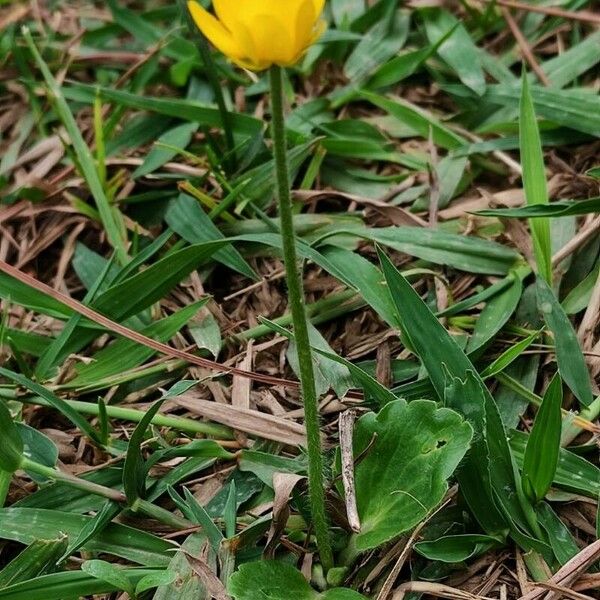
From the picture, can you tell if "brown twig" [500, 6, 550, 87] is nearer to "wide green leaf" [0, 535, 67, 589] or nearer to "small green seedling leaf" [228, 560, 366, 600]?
"small green seedling leaf" [228, 560, 366, 600]

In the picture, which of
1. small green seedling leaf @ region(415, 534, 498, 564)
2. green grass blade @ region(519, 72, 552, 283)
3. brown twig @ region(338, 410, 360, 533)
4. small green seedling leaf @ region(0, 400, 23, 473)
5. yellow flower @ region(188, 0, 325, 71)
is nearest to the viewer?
yellow flower @ region(188, 0, 325, 71)

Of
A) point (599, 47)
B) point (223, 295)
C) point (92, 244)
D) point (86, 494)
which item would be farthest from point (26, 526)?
point (599, 47)

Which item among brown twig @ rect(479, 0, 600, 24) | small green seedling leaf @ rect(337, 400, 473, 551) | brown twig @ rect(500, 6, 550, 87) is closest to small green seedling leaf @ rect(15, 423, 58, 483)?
small green seedling leaf @ rect(337, 400, 473, 551)

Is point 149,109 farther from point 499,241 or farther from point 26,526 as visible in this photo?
point 26,526

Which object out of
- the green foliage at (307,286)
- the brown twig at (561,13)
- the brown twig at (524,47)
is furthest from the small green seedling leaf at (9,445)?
the brown twig at (561,13)

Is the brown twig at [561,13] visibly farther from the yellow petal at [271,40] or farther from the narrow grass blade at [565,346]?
the yellow petal at [271,40]

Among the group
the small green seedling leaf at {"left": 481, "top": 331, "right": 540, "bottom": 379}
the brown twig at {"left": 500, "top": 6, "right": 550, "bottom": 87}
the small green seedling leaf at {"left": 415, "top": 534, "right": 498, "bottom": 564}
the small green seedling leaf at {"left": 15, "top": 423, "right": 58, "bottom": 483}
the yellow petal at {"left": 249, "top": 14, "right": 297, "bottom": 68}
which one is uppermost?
the yellow petal at {"left": 249, "top": 14, "right": 297, "bottom": 68}
